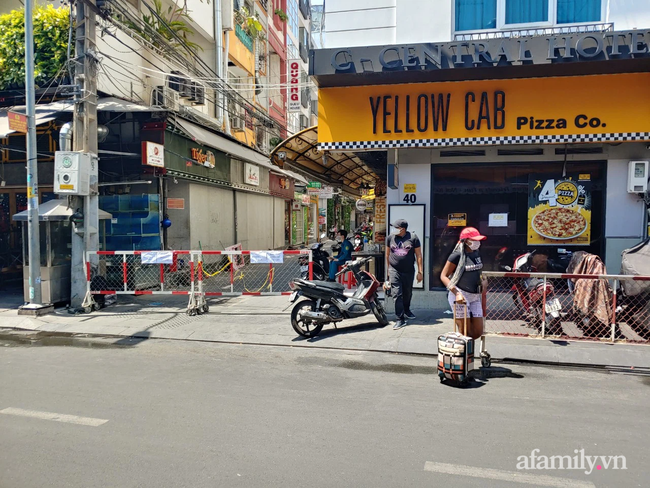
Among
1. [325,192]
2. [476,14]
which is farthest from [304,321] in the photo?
[325,192]

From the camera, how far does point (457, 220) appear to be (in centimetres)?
1026

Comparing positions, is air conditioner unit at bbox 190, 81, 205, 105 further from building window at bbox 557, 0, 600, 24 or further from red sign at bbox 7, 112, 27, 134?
building window at bbox 557, 0, 600, 24

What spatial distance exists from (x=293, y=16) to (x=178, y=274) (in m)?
27.9

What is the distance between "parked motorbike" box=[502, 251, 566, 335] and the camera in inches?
277

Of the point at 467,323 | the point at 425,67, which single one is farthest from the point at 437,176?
the point at 467,323

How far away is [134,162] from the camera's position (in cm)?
1373

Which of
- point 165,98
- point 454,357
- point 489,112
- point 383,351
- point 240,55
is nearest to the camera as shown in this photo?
point 454,357

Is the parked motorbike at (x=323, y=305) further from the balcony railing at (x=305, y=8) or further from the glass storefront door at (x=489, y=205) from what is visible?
the balcony railing at (x=305, y=8)

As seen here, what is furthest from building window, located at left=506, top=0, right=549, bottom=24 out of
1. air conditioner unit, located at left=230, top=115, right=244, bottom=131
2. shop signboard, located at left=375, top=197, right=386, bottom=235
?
air conditioner unit, located at left=230, top=115, right=244, bottom=131

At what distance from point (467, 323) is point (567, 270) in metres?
2.95

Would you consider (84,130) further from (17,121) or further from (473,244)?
(473,244)

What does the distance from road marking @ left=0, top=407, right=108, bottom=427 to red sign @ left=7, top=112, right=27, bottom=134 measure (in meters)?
6.45

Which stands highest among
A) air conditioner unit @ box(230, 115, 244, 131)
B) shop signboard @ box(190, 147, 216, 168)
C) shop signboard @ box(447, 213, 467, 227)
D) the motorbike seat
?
air conditioner unit @ box(230, 115, 244, 131)

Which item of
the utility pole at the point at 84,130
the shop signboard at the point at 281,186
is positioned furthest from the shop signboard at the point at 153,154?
the shop signboard at the point at 281,186
